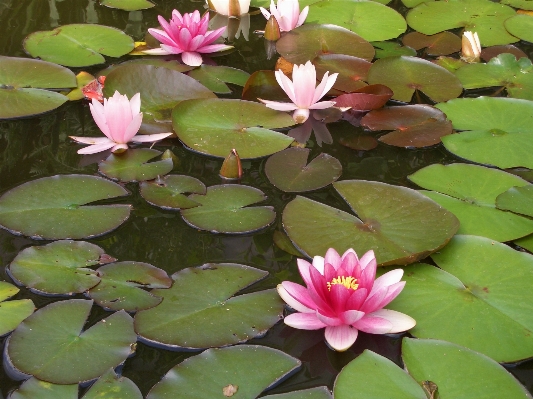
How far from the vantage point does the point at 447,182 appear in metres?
2.33

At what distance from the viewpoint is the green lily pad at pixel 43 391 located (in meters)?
1.48

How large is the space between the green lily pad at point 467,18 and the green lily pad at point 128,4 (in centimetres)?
160

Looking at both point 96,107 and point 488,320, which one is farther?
point 96,107

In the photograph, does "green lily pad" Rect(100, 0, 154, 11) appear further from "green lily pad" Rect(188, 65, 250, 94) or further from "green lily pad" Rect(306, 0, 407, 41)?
"green lily pad" Rect(306, 0, 407, 41)

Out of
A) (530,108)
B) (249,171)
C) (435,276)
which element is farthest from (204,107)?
(530,108)

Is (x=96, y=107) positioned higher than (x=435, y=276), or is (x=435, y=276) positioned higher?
(x=96, y=107)

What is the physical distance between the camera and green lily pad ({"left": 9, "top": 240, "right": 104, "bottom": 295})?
5.95ft

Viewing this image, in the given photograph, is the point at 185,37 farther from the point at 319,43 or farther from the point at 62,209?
the point at 62,209

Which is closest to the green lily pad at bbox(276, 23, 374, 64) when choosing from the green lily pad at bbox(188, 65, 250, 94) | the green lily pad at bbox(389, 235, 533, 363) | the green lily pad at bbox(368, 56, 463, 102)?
the green lily pad at bbox(368, 56, 463, 102)

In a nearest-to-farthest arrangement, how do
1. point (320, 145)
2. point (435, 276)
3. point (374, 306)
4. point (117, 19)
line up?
point (374, 306) → point (435, 276) → point (320, 145) → point (117, 19)

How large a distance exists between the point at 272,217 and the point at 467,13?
2.28 metres

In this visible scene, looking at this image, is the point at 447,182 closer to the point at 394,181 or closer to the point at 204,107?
the point at 394,181

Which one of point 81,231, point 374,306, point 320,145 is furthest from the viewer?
point 320,145

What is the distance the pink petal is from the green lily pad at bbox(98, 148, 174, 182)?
998 mm
